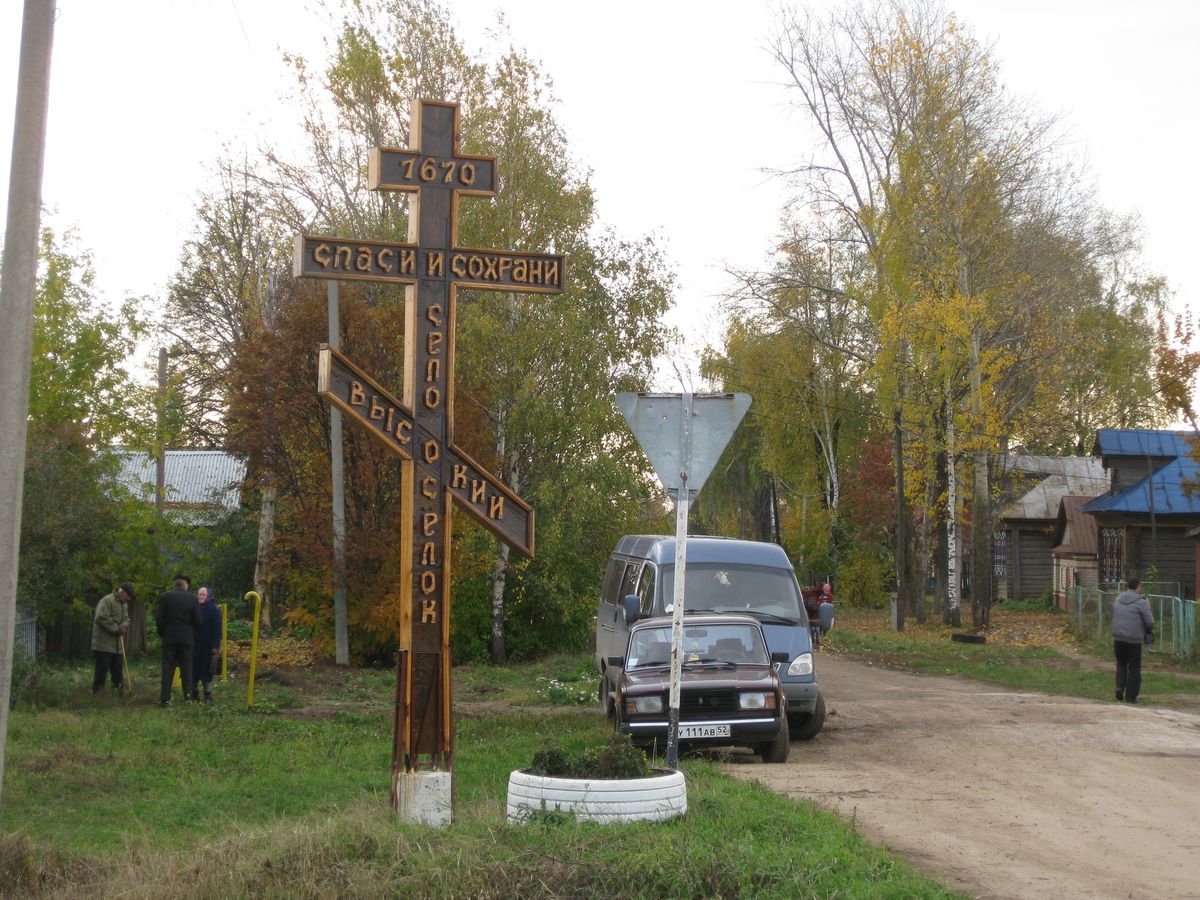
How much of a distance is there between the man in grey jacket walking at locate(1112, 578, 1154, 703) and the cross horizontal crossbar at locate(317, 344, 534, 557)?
12203 mm

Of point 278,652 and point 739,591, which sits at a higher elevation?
point 739,591

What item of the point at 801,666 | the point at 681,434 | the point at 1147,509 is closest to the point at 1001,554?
the point at 1147,509

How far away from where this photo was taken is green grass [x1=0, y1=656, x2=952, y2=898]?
22.1 feet

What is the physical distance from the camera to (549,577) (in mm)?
27906

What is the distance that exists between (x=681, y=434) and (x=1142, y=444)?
3593 centimetres

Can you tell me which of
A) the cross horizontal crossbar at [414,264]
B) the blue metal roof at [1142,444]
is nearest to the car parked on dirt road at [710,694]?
the cross horizontal crossbar at [414,264]

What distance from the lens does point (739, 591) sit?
50.3 ft

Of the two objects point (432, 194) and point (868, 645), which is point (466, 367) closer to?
point (868, 645)

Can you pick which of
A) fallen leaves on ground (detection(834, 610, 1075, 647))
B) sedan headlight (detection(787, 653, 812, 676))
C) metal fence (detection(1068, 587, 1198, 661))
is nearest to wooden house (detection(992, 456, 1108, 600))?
fallen leaves on ground (detection(834, 610, 1075, 647))

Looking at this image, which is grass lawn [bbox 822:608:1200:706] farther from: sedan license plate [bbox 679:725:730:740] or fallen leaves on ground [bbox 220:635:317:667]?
fallen leaves on ground [bbox 220:635:317:667]

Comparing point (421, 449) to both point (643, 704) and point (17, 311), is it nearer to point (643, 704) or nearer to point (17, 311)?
point (17, 311)

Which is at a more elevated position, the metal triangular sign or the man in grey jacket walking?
the metal triangular sign

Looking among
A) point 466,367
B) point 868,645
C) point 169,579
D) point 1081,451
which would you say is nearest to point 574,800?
point 169,579

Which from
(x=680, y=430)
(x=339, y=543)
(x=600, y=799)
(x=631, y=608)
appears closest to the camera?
(x=600, y=799)
